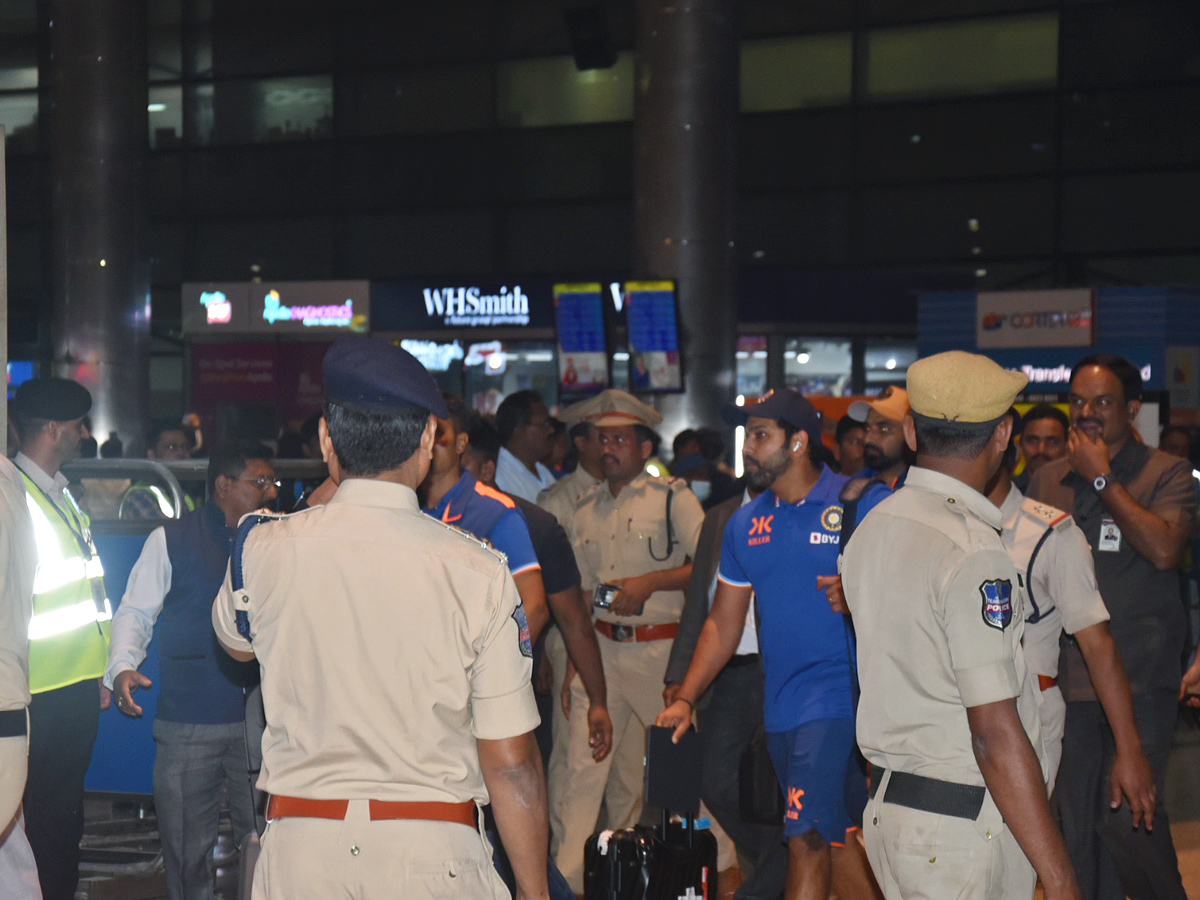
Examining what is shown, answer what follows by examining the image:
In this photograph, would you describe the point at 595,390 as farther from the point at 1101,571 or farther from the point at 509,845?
the point at 509,845

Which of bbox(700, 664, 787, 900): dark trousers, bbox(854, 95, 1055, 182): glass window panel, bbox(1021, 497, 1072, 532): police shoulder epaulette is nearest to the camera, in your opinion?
bbox(1021, 497, 1072, 532): police shoulder epaulette

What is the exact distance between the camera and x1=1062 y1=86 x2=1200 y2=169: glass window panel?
19.0 metres

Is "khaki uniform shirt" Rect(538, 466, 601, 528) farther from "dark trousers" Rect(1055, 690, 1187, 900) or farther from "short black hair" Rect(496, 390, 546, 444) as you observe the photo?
"dark trousers" Rect(1055, 690, 1187, 900)

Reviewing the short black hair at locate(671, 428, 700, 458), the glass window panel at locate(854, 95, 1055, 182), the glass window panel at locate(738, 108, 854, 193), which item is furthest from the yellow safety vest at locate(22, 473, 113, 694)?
the glass window panel at locate(854, 95, 1055, 182)

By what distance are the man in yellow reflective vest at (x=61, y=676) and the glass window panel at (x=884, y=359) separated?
17029 millimetres

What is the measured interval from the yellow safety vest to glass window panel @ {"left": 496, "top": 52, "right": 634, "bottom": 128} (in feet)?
59.8

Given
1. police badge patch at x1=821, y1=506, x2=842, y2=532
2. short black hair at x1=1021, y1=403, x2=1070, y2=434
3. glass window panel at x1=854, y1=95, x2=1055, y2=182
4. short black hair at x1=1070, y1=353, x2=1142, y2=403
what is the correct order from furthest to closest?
glass window panel at x1=854, y1=95, x2=1055, y2=182 → short black hair at x1=1021, y1=403, x2=1070, y2=434 → short black hair at x1=1070, y1=353, x2=1142, y2=403 → police badge patch at x1=821, y1=506, x2=842, y2=532

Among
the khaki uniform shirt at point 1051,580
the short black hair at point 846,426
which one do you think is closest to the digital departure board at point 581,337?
the short black hair at point 846,426

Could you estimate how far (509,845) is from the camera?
229 cm

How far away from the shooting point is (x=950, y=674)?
2.59 metres

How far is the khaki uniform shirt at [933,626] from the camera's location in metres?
2.50

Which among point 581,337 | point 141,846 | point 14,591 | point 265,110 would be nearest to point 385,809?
point 14,591

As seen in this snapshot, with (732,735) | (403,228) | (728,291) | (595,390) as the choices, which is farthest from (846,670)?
(403,228)

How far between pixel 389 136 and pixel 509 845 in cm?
2148
